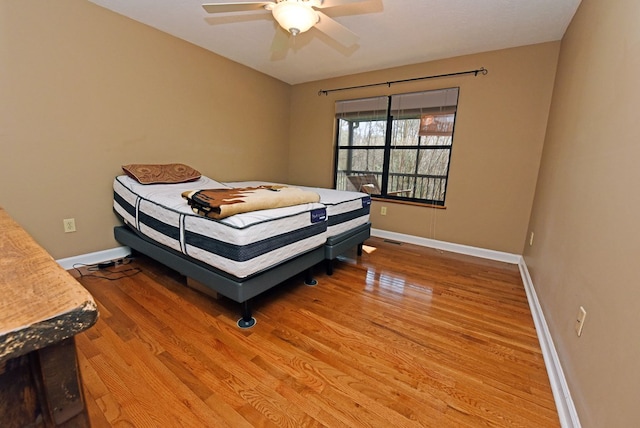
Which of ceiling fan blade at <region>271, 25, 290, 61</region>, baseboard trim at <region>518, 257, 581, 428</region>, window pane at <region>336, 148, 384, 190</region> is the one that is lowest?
baseboard trim at <region>518, 257, 581, 428</region>

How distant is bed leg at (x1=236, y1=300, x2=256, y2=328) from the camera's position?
1.75 m

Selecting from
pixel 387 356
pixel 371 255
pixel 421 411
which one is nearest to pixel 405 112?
pixel 371 255

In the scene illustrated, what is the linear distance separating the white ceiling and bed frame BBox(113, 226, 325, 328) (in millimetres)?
1832

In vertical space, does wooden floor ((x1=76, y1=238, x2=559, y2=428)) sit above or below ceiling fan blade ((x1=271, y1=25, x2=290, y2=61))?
below

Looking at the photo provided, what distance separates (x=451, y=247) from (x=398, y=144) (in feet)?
4.86

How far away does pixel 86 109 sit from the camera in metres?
2.39

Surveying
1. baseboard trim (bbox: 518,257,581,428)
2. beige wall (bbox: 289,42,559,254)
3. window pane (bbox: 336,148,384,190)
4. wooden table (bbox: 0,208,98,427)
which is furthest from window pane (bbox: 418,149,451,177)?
wooden table (bbox: 0,208,98,427)

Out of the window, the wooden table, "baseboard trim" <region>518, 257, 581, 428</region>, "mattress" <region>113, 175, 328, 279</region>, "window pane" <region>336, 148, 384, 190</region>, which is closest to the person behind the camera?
the wooden table

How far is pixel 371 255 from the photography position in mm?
3127

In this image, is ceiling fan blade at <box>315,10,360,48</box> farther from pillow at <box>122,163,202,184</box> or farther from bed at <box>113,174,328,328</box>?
pillow at <box>122,163,202,184</box>

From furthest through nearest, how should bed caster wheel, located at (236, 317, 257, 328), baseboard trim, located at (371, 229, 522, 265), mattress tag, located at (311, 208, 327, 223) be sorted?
baseboard trim, located at (371, 229, 522, 265) < mattress tag, located at (311, 208, 327, 223) < bed caster wheel, located at (236, 317, 257, 328)

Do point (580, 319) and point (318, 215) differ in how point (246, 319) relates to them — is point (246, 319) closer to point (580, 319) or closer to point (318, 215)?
point (318, 215)

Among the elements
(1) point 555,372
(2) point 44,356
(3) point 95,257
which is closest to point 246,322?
(2) point 44,356

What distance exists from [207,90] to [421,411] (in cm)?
359
